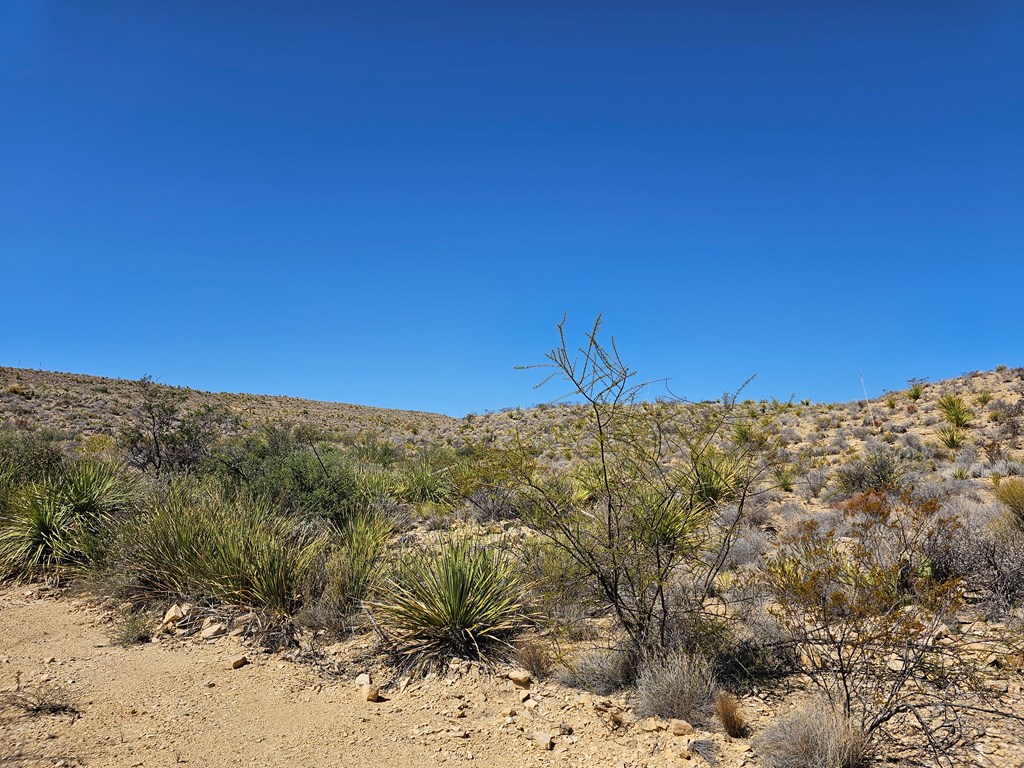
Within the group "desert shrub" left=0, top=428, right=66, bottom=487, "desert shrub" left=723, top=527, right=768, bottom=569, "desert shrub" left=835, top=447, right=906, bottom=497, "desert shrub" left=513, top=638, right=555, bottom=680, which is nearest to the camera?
"desert shrub" left=513, top=638, right=555, bottom=680

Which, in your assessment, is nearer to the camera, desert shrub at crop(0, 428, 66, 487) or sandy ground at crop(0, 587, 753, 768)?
sandy ground at crop(0, 587, 753, 768)

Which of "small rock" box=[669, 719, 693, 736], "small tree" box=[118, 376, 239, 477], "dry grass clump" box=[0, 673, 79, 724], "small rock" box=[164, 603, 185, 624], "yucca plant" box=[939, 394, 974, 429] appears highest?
"yucca plant" box=[939, 394, 974, 429]

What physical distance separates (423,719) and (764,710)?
2780 millimetres

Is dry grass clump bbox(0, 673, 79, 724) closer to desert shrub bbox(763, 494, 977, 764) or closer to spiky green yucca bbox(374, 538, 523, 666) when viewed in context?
spiky green yucca bbox(374, 538, 523, 666)

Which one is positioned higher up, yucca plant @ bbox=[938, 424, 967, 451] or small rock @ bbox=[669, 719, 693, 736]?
yucca plant @ bbox=[938, 424, 967, 451]

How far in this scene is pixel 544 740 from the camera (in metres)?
4.83

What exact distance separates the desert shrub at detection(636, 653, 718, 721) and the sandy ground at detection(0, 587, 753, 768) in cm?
20

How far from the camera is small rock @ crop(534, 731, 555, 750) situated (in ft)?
15.7

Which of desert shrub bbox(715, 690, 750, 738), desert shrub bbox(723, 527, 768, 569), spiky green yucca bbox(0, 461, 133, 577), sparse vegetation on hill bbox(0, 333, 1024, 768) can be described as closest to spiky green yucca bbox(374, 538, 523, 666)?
sparse vegetation on hill bbox(0, 333, 1024, 768)

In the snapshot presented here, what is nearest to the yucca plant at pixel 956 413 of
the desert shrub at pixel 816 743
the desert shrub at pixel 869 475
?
the desert shrub at pixel 869 475

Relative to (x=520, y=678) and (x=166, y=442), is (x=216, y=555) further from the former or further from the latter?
(x=166, y=442)

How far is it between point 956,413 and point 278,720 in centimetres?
1978

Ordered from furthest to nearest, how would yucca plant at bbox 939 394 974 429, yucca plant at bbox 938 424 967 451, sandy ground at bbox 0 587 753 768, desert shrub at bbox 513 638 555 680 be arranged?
yucca plant at bbox 939 394 974 429 → yucca plant at bbox 938 424 967 451 → desert shrub at bbox 513 638 555 680 → sandy ground at bbox 0 587 753 768

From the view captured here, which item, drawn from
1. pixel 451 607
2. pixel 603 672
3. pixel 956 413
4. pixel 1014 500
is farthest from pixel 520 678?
pixel 956 413
